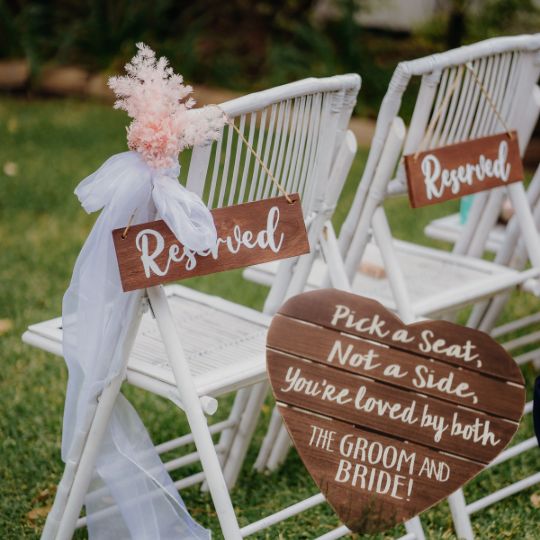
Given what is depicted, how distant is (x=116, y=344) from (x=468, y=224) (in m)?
1.51

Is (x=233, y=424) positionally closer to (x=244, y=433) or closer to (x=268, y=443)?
(x=244, y=433)

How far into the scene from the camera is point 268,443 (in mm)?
3205

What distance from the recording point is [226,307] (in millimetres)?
2844

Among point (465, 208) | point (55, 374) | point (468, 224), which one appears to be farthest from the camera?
point (55, 374)

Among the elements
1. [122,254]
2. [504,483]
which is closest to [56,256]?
[504,483]

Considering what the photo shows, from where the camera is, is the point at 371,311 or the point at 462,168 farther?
the point at 462,168

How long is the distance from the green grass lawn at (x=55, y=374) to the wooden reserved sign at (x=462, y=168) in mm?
933

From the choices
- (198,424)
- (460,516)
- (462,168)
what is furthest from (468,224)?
(198,424)

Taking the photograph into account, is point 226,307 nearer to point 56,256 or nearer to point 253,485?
point 253,485

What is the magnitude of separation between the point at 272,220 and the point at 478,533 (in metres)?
1.16

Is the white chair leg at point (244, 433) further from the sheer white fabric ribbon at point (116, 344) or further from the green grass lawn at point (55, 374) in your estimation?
the sheer white fabric ribbon at point (116, 344)

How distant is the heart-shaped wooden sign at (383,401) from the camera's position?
7.44 ft

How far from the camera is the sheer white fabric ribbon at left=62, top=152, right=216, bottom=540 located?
84.0 inches

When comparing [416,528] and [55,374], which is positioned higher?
[416,528]
